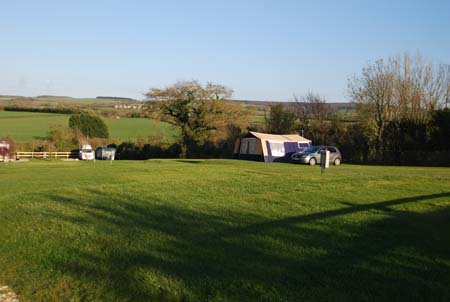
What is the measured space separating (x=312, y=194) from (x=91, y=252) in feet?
18.8

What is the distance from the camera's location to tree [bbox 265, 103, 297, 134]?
158 ft

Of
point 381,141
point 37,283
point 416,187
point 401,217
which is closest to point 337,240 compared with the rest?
point 401,217

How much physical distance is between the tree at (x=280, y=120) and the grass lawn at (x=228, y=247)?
124 ft

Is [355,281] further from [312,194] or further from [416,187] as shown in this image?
[416,187]

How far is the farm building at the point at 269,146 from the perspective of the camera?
1475 inches

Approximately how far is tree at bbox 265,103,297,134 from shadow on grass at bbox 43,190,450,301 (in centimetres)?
3977

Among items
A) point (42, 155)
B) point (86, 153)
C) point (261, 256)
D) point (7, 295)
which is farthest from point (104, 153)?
point (7, 295)

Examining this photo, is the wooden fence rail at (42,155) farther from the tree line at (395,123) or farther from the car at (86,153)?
the tree line at (395,123)

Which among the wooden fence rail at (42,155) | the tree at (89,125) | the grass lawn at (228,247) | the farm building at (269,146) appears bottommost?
the wooden fence rail at (42,155)

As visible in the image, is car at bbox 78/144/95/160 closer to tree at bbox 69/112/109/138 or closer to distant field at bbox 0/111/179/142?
distant field at bbox 0/111/179/142

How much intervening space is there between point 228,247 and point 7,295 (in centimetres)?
259

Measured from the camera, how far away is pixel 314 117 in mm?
47125

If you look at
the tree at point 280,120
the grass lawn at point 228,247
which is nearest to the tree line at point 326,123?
the tree at point 280,120

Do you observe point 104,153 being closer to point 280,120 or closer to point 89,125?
point 89,125
